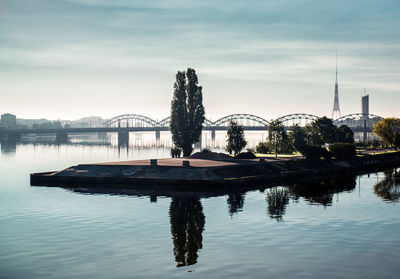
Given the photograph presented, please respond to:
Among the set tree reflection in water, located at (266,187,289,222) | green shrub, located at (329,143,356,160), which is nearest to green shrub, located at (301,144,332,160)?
green shrub, located at (329,143,356,160)

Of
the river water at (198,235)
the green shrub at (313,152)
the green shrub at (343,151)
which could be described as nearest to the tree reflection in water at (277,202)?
the river water at (198,235)

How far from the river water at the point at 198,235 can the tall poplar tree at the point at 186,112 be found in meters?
36.4

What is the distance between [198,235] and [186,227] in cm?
353

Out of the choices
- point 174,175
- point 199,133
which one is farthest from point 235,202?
point 199,133

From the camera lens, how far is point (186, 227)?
4359cm

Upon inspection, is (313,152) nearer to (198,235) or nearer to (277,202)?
(277,202)

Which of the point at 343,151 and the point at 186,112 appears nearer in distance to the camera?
the point at 186,112

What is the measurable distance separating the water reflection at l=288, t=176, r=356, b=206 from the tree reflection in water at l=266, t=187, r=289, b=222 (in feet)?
4.33

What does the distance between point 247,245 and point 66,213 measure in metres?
21.4

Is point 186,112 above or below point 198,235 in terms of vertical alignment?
above

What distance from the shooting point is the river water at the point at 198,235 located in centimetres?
3066

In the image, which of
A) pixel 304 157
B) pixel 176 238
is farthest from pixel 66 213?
pixel 304 157

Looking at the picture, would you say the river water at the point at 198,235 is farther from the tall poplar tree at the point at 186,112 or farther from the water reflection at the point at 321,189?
the tall poplar tree at the point at 186,112

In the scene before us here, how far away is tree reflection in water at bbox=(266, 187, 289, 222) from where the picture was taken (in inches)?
1951
